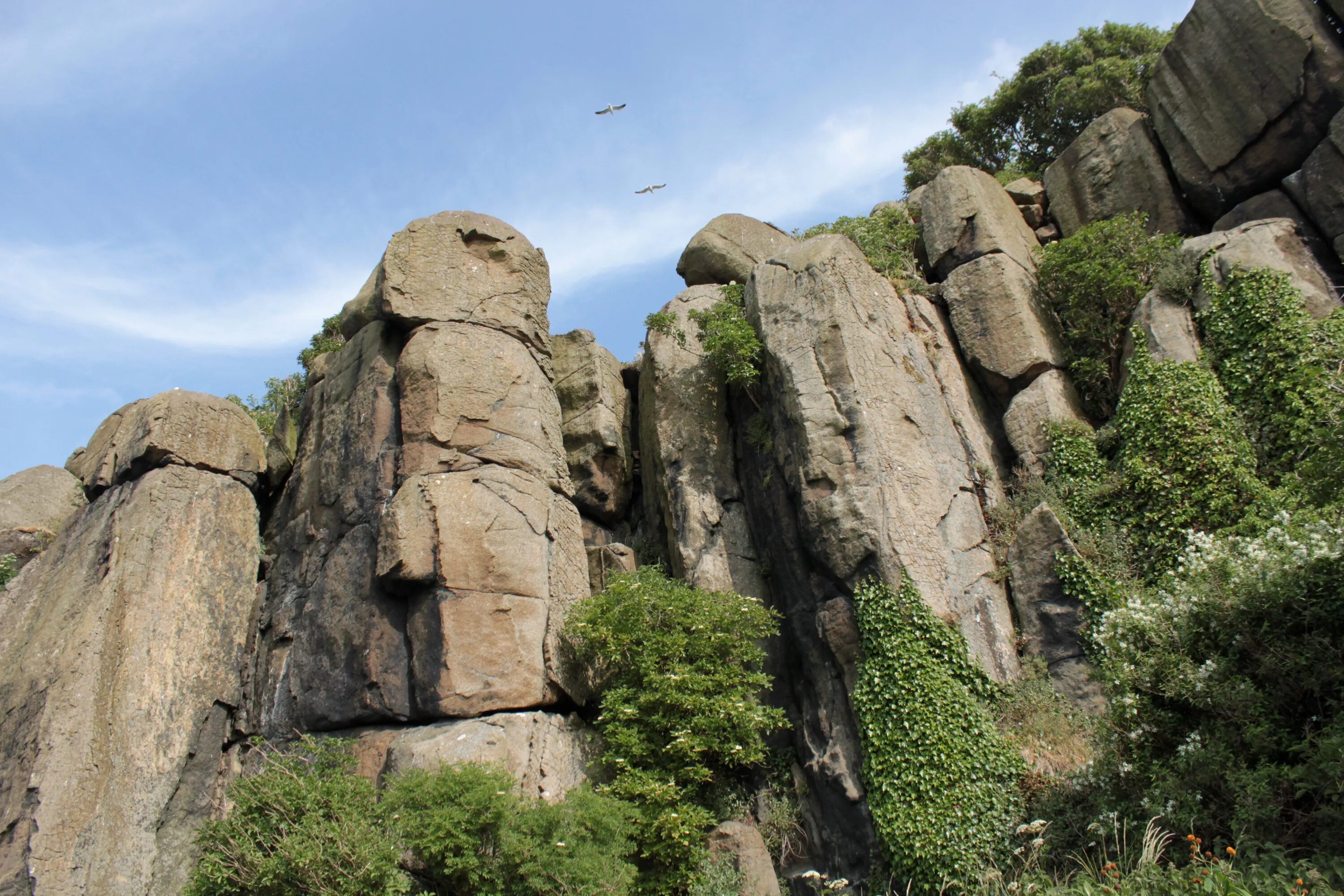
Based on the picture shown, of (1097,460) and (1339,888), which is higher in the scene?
(1097,460)

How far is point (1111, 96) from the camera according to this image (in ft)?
73.5

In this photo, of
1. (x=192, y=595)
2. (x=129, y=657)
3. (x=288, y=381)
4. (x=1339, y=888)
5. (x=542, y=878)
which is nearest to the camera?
(x=1339, y=888)

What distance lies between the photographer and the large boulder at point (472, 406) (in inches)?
531

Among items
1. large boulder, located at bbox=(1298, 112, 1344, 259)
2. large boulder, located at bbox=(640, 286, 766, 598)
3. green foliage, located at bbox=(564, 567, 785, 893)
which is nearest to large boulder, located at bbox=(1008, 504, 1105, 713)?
green foliage, located at bbox=(564, 567, 785, 893)

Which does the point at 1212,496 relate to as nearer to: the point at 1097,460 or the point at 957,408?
the point at 1097,460

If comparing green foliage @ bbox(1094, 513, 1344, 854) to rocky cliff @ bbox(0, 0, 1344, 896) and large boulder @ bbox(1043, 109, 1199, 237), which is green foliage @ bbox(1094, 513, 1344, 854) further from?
large boulder @ bbox(1043, 109, 1199, 237)

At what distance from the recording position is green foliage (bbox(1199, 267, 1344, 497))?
11812mm

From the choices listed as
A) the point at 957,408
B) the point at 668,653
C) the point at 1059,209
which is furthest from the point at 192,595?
the point at 1059,209

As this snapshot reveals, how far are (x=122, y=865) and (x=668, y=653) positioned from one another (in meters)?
8.12

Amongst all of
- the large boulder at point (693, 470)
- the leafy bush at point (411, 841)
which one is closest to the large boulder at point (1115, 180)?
the large boulder at point (693, 470)

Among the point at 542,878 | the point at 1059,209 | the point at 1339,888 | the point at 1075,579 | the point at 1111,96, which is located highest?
the point at 1111,96

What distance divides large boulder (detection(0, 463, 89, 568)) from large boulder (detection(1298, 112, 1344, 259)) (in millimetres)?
22536

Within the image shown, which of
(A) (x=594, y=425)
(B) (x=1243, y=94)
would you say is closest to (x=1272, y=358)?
(B) (x=1243, y=94)

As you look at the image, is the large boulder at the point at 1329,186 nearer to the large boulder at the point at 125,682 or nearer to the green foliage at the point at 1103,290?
the green foliage at the point at 1103,290
